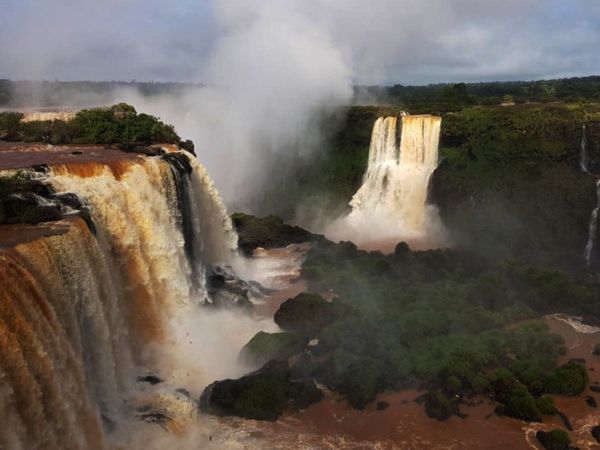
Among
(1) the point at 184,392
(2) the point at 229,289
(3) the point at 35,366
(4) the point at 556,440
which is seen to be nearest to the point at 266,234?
(2) the point at 229,289

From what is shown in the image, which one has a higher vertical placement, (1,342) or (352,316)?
(1,342)

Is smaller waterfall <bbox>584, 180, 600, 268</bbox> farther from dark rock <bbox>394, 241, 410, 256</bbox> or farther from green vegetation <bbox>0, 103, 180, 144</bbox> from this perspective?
green vegetation <bbox>0, 103, 180, 144</bbox>

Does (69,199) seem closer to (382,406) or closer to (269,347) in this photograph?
(269,347)

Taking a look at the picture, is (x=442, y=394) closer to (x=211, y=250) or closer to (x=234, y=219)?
(x=211, y=250)

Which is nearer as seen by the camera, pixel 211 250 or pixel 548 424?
pixel 548 424

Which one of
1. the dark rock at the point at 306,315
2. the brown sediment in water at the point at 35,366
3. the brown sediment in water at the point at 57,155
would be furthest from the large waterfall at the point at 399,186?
the brown sediment in water at the point at 35,366

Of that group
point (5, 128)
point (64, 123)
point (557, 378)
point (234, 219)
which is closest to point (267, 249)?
point (234, 219)

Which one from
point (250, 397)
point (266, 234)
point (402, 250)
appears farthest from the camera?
point (266, 234)
